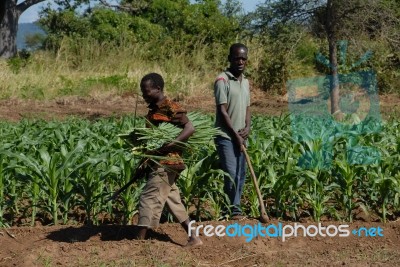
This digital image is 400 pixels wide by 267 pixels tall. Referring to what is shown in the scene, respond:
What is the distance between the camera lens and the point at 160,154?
543cm

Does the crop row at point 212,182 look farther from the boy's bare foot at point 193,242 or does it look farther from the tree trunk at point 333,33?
the tree trunk at point 333,33

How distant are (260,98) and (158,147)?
48.6ft

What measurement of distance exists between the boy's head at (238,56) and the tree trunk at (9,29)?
1881 centimetres

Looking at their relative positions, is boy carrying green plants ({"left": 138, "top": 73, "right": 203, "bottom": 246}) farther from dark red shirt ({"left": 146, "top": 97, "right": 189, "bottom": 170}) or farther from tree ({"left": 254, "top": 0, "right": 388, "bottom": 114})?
tree ({"left": 254, "top": 0, "right": 388, "bottom": 114})

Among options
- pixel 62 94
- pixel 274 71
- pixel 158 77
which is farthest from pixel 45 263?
pixel 274 71

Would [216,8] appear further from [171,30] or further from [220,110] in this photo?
[220,110]

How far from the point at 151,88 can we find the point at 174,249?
48.0 inches

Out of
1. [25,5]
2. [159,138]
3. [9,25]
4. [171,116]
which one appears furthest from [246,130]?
[25,5]

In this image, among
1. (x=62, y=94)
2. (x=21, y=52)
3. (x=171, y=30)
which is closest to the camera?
(x=62, y=94)

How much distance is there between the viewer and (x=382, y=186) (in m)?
6.29

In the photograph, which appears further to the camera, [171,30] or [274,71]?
[171,30]

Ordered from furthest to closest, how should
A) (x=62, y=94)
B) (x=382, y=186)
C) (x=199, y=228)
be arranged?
(x=62, y=94) → (x=382, y=186) → (x=199, y=228)

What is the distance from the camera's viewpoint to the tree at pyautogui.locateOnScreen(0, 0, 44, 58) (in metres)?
23.6

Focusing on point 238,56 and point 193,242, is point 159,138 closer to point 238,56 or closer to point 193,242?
point 193,242
